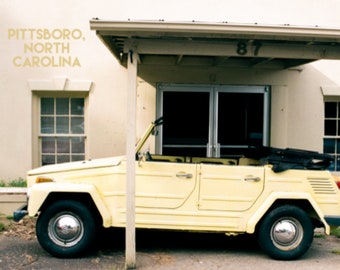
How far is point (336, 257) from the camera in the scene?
6863 millimetres

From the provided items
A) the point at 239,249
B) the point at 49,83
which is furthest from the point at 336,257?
the point at 49,83

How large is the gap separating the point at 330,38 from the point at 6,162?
6.71 metres

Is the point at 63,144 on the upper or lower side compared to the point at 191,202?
A: upper

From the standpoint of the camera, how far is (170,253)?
6852mm

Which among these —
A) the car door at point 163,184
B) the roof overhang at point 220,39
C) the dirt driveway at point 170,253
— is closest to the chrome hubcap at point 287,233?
the dirt driveway at point 170,253

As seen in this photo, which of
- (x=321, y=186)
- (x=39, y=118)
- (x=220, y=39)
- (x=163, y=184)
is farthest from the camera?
(x=39, y=118)

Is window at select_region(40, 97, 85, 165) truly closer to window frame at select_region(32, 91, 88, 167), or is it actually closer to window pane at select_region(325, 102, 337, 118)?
window frame at select_region(32, 91, 88, 167)

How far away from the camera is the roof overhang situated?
5695 millimetres

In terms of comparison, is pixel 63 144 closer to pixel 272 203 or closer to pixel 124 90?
pixel 124 90

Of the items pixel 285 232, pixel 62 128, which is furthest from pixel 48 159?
pixel 285 232

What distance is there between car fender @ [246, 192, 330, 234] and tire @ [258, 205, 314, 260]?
0.42 feet

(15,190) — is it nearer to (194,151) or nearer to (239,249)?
(194,151)

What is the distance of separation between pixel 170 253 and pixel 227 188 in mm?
1242

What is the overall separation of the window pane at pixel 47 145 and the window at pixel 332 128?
5659 mm
